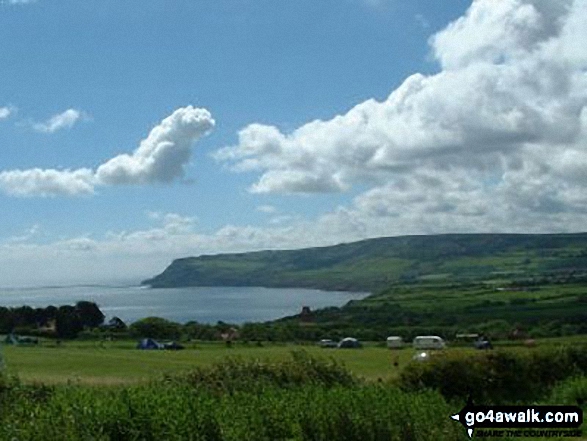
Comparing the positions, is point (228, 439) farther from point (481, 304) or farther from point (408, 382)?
point (481, 304)

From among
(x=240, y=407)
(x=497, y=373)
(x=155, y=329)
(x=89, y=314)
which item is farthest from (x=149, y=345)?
(x=240, y=407)

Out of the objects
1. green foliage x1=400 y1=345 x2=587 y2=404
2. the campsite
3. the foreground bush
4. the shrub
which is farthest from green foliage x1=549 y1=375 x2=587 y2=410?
the foreground bush

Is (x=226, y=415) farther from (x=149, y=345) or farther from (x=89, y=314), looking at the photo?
(x=89, y=314)

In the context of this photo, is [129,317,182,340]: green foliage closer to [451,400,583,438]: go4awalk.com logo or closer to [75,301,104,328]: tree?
[75,301,104,328]: tree

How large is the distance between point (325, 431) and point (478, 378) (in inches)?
486

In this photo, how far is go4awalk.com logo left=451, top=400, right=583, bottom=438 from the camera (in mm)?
13586

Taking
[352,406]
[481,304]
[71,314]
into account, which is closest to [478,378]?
[352,406]

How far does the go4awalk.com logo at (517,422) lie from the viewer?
1359 cm

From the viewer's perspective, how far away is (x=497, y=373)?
2478 cm

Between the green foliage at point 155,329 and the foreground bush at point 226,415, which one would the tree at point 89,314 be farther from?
the foreground bush at point 226,415

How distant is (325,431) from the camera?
1260cm

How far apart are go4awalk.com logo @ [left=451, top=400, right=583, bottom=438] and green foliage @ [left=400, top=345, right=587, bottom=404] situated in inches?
278

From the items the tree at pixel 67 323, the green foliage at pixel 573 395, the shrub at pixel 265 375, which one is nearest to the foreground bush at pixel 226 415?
the shrub at pixel 265 375

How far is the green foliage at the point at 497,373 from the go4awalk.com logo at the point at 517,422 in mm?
7065
